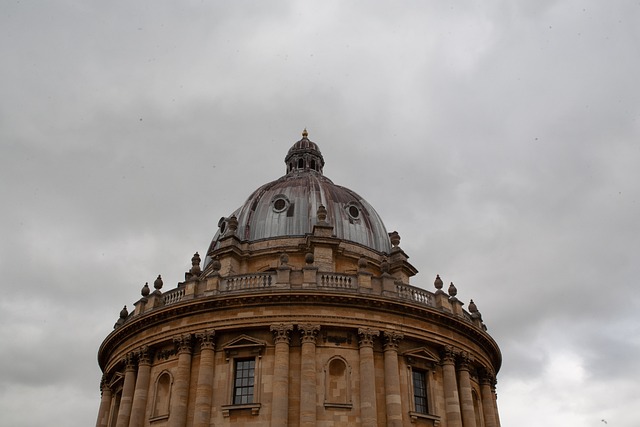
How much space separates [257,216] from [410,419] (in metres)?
16.7

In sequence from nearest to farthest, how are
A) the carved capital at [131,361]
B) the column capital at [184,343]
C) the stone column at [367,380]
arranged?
1. the stone column at [367,380]
2. the column capital at [184,343]
3. the carved capital at [131,361]

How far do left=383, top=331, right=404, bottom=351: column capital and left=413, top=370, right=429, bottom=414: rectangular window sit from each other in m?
1.97

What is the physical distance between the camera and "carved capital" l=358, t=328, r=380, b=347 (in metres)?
29.0

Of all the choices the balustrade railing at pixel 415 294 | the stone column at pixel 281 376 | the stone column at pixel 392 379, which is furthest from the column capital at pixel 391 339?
the stone column at pixel 281 376

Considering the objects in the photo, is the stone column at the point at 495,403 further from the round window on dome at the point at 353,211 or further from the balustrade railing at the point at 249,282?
the balustrade railing at the point at 249,282

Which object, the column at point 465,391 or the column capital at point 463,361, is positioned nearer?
the column at point 465,391

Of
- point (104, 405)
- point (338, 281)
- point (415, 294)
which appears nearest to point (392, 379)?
point (415, 294)

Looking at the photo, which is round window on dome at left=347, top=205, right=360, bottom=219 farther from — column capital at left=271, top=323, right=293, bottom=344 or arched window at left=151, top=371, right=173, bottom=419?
arched window at left=151, top=371, right=173, bottom=419

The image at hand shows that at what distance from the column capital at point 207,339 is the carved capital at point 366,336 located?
6.87 metres

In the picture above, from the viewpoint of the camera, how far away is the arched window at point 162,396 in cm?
2956

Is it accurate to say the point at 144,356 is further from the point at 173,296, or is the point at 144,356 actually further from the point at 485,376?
the point at 485,376

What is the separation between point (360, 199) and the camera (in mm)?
43750

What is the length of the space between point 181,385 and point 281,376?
4887 mm

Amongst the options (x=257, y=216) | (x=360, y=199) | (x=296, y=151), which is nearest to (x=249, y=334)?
(x=257, y=216)
